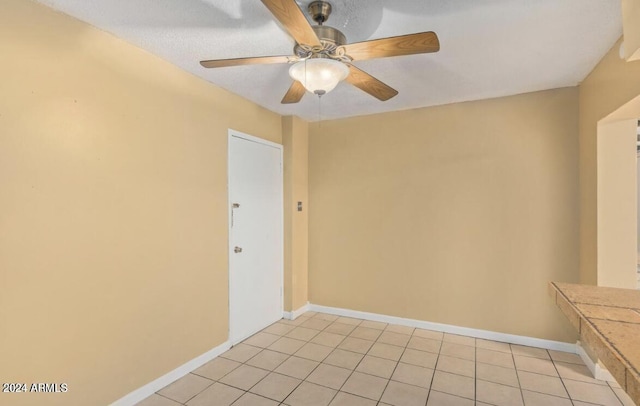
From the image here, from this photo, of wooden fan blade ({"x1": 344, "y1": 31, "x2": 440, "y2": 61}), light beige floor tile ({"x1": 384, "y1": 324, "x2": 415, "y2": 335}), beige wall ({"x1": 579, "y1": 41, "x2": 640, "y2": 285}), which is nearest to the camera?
wooden fan blade ({"x1": 344, "y1": 31, "x2": 440, "y2": 61})

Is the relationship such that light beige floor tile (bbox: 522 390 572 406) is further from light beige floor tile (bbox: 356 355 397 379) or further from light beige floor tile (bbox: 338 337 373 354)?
light beige floor tile (bbox: 338 337 373 354)

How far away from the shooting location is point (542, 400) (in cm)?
214

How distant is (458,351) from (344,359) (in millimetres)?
1065

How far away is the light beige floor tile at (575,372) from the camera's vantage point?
93.3 inches

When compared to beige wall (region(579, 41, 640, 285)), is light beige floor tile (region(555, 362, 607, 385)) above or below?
below

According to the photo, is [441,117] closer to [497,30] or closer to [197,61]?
[497,30]

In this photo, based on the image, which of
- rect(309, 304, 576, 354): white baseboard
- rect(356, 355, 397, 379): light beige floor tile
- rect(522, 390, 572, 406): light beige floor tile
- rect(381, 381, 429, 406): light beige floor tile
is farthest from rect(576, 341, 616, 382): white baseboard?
rect(356, 355, 397, 379): light beige floor tile

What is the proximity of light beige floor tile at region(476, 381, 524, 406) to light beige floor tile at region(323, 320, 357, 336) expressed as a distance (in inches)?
52.1

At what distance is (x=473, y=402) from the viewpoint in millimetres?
2127

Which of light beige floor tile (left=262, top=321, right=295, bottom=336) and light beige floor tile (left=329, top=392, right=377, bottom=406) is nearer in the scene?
light beige floor tile (left=329, top=392, right=377, bottom=406)

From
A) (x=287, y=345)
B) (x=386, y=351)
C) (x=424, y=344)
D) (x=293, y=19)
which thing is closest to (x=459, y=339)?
(x=424, y=344)

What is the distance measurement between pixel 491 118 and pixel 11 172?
3.62 meters

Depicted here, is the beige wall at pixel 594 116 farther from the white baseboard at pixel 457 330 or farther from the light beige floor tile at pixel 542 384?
the light beige floor tile at pixel 542 384

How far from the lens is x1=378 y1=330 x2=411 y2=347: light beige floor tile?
3.02m
